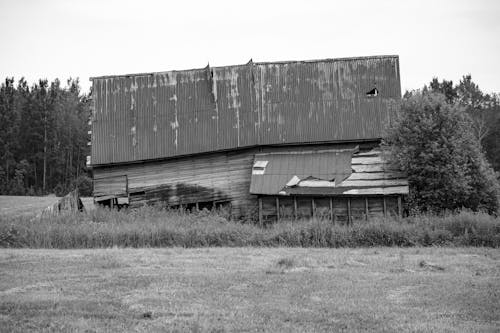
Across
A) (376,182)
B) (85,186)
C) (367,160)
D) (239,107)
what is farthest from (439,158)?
(85,186)

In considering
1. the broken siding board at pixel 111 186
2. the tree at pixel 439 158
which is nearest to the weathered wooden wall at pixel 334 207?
the tree at pixel 439 158

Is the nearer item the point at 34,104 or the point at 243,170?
the point at 243,170

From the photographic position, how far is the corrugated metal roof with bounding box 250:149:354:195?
1062 inches

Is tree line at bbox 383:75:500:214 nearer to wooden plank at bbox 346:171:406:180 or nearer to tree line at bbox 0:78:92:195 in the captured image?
wooden plank at bbox 346:171:406:180

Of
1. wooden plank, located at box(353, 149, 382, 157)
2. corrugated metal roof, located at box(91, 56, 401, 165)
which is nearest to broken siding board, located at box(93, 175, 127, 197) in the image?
corrugated metal roof, located at box(91, 56, 401, 165)

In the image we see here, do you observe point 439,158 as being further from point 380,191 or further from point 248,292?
point 248,292

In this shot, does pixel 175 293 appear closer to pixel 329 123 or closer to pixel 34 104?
pixel 329 123

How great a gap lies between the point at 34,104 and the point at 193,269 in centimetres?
5143

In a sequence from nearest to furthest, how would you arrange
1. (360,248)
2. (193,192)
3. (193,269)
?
1. (193,269)
2. (360,248)
3. (193,192)

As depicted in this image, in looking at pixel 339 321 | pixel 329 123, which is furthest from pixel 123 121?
pixel 339 321

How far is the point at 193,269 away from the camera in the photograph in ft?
45.0

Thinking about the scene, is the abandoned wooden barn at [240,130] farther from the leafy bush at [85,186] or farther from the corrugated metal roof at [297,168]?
the leafy bush at [85,186]

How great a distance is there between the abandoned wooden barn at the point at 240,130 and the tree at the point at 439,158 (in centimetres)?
169

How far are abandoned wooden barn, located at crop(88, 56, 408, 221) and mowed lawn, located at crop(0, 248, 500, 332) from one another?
12.3 meters
